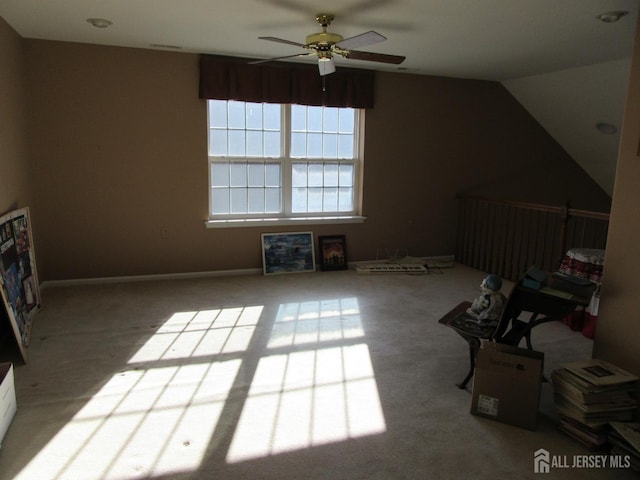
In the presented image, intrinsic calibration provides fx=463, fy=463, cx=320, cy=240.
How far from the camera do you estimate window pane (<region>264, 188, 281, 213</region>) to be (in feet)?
17.3

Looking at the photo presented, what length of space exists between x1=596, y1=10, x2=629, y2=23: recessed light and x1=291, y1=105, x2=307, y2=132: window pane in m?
2.93

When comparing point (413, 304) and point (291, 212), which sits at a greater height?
point (291, 212)

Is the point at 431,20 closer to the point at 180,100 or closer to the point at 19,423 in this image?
the point at 180,100

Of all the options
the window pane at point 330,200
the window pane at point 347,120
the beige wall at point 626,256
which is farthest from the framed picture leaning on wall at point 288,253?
the beige wall at point 626,256

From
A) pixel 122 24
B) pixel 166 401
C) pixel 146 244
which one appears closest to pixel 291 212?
pixel 146 244

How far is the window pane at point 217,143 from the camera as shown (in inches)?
195

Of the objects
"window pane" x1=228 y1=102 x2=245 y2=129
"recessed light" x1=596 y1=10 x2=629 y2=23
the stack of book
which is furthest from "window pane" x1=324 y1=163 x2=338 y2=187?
the stack of book

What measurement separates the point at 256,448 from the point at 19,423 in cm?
122

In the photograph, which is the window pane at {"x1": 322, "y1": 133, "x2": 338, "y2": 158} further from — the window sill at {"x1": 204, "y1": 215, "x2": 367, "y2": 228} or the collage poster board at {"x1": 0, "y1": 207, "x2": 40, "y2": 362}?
the collage poster board at {"x1": 0, "y1": 207, "x2": 40, "y2": 362}

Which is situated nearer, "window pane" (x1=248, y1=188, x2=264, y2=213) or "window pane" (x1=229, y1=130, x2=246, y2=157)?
"window pane" (x1=229, y1=130, x2=246, y2=157)

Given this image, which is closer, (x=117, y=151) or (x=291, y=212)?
(x=117, y=151)

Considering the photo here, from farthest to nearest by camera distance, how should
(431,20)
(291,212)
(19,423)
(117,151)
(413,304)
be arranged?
1. (291,212)
2. (117,151)
3. (413,304)
4. (431,20)
5. (19,423)

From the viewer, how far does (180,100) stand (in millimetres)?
4672

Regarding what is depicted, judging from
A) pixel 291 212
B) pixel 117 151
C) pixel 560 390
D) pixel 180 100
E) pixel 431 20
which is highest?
pixel 431 20
